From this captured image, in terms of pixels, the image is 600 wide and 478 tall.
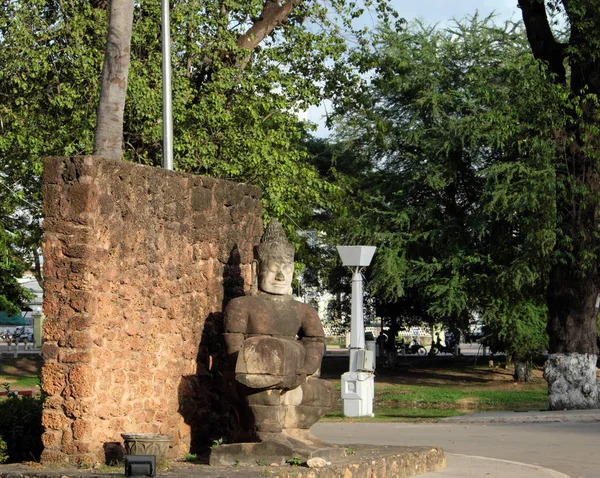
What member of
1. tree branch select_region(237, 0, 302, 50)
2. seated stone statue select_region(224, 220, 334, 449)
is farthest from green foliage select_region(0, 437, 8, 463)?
tree branch select_region(237, 0, 302, 50)

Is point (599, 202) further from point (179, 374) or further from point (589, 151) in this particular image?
point (179, 374)

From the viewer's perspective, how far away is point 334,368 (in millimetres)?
41969

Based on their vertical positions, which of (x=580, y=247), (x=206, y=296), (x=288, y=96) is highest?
(x=288, y=96)

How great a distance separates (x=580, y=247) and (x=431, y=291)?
1005cm

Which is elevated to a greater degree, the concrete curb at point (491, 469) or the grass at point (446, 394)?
the grass at point (446, 394)

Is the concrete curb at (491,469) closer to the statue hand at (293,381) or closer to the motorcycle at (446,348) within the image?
the statue hand at (293,381)

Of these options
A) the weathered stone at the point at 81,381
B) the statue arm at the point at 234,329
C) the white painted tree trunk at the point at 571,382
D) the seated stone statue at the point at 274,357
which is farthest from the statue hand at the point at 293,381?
the white painted tree trunk at the point at 571,382

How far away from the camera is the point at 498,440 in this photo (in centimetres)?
1720

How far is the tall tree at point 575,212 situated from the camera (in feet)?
76.9

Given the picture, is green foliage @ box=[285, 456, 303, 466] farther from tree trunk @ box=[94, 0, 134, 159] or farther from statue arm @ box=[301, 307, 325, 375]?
tree trunk @ box=[94, 0, 134, 159]

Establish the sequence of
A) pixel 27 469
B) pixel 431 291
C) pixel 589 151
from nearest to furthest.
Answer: pixel 27 469 → pixel 589 151 → pixel 431 291

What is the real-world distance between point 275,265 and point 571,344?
14306 millimetres

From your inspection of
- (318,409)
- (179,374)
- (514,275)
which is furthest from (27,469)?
(514,275)

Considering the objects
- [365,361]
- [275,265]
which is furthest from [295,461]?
[365,361]
